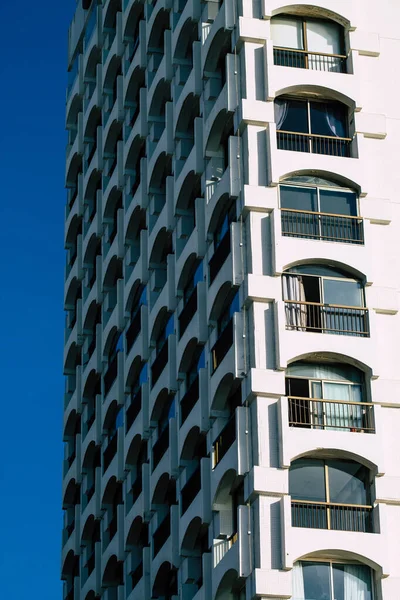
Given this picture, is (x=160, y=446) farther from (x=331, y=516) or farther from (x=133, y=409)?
(x=331, y=516)

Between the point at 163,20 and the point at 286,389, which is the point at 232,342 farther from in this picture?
the point at 163,20

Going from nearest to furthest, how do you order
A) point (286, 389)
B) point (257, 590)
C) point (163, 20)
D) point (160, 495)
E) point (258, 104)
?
point (257, 590) → point (286, 389) → point (258, 104) → point (160, 495) → point (163, 20)

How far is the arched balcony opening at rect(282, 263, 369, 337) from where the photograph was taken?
55.1 m

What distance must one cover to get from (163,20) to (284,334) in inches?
963

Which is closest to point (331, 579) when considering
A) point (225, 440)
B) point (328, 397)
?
point (328, 397)

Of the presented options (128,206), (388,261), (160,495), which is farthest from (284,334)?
(128,206)

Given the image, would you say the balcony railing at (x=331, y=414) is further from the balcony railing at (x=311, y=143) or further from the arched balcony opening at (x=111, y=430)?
the arched balcony opening at (x=111, y=430)

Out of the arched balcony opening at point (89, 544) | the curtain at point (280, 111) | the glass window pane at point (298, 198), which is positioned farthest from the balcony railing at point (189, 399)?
the arched balcony opening at point (89, 544)

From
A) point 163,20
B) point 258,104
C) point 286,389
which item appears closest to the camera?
point 286,389

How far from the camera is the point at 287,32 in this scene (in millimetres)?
60500

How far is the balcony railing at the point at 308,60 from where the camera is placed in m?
59.7

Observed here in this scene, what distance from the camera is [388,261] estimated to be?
57.1 meters

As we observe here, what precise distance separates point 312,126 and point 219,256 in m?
5.68

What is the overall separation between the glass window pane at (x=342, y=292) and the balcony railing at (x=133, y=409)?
51.1 ft
